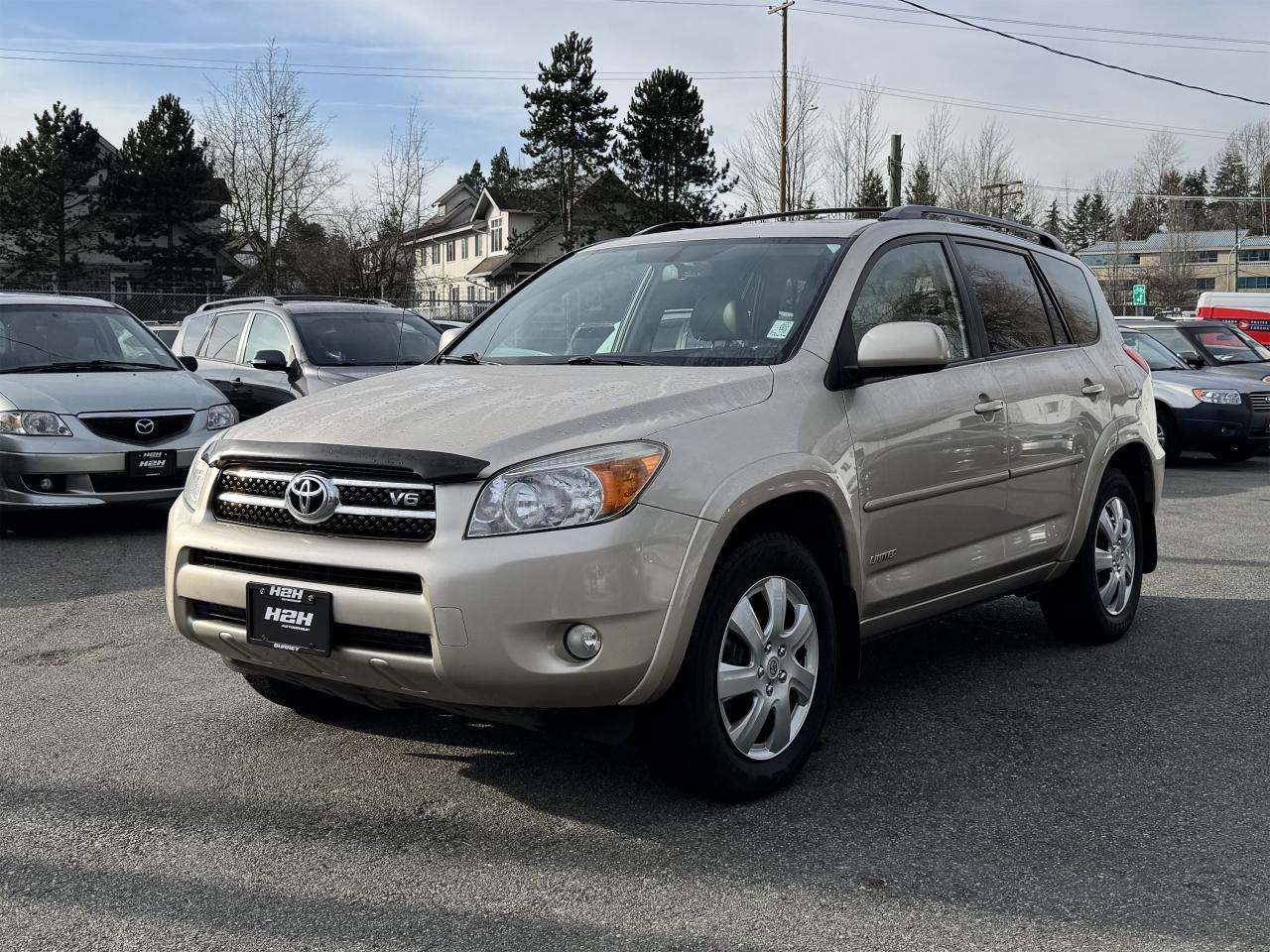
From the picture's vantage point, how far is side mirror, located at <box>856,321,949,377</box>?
4.14 m

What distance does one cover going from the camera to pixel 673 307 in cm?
466

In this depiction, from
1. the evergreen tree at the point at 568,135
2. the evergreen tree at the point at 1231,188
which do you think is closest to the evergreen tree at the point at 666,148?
the evergreen tree at the point at 568,135

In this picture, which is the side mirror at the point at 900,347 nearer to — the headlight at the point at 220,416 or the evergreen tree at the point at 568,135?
the headlight at the point at 220,416

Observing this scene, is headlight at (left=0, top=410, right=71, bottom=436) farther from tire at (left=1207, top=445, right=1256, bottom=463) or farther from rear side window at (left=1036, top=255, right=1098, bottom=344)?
tire at (left=1207, top=445, right=1256, bottom=463)

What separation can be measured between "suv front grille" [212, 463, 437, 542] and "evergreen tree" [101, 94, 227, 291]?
48903 millimetres

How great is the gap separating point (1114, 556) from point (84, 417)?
268 inches

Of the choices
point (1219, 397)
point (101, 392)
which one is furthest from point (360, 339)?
point (1219, 397)

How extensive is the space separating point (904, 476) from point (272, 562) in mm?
2119

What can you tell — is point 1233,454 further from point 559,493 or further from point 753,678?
point 559,493

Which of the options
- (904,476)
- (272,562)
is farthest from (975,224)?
(272,562)

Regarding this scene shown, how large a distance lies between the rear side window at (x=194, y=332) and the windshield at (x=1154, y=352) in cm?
1042

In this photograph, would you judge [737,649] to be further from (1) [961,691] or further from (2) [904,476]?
(1) [961,691]

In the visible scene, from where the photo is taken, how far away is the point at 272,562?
3.71m

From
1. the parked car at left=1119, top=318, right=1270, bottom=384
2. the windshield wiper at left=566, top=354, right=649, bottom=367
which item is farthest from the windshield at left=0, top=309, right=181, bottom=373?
the parked car at left=1119, top=318, right=1270, bottom=384
